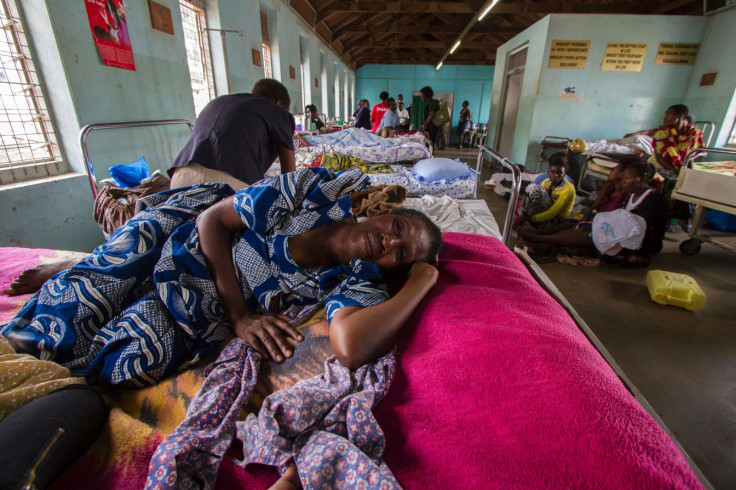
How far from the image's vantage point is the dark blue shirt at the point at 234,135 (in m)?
2.24

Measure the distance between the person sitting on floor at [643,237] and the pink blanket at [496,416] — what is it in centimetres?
296

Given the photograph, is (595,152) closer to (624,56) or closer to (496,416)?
(624,56)

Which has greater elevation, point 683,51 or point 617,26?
point 617,26

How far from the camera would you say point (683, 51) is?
675 cm

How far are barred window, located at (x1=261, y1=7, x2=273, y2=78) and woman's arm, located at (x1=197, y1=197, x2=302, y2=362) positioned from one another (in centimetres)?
620

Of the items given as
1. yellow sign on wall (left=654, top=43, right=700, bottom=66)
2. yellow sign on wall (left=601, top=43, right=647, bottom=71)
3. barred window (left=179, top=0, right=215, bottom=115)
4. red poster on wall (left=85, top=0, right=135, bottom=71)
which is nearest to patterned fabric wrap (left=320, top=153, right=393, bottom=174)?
red poster on wall (left=85, top=0, right=135, bottom=71)

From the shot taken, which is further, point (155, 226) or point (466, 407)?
point (155, 226)

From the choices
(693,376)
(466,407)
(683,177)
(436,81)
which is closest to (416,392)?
(466,407)

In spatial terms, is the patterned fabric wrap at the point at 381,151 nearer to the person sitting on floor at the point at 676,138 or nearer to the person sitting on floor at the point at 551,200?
the person sitting on floor at the point at 551,200

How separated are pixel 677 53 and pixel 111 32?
9.59 m

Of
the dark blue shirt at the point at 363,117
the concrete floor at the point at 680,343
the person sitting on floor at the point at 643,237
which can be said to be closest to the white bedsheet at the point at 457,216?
the concrete floor at the point at 680,343

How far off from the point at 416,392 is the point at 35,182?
3033mm

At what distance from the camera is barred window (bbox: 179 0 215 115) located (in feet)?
14.3

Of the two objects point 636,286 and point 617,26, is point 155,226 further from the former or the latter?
point 617,26
